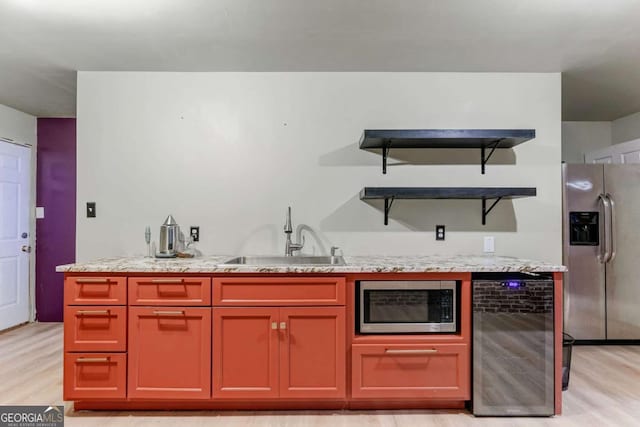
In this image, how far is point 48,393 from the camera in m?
2.48

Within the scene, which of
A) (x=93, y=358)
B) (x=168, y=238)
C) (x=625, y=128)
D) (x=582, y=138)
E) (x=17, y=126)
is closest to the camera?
(x=93, y=358)

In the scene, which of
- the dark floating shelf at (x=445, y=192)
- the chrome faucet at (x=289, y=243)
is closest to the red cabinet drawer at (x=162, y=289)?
the chrome faucet at (x=289, y=243)

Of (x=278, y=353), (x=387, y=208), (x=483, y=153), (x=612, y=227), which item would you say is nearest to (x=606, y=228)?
(x=612, y=227)

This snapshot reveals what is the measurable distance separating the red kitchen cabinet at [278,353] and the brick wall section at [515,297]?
79 cm

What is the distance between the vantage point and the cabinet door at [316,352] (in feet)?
7.22

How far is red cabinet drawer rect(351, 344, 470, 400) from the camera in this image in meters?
2.21

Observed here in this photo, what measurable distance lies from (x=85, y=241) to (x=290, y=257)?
151 cm

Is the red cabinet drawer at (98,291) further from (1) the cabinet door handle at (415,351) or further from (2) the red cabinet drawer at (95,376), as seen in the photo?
(1) the cabinet door handle at (415,351)

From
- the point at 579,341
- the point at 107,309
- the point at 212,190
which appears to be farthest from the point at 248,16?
the point at 579,341

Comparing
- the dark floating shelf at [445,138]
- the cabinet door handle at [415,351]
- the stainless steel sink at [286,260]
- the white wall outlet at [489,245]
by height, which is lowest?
the cabinet door handle at [415,351]

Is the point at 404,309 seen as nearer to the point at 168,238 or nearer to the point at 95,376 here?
the point at 168,238

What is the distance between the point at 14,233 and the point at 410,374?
13.6 feet

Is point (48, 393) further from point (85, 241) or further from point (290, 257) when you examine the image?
point (290, 257)

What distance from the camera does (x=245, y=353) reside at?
2.20 meters
